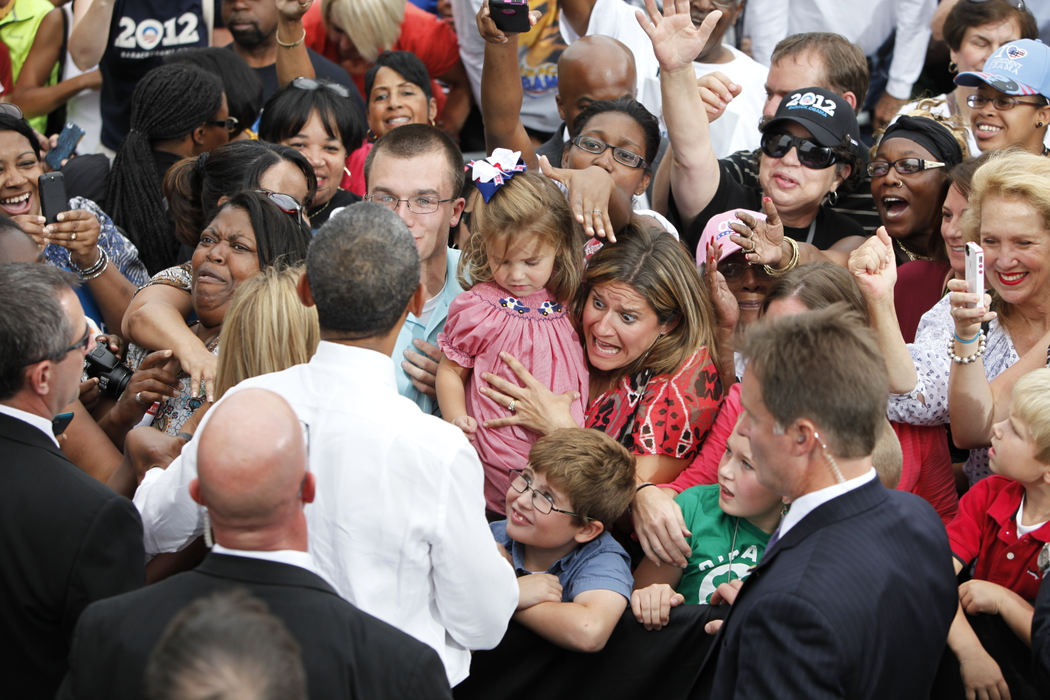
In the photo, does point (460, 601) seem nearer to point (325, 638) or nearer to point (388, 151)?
point (325, 638)

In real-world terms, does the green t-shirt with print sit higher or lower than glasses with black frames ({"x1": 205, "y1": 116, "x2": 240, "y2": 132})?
lower

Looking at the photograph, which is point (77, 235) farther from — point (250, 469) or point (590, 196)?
point (250, 469)

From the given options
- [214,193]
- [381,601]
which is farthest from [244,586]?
[214,193]

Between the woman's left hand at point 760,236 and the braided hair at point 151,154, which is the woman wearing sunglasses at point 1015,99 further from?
the braided hair at point 151,154

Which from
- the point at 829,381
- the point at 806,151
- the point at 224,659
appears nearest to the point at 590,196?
the point at 806,151

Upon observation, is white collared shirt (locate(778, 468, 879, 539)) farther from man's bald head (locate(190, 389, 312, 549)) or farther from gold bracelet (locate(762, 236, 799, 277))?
Result: gold bracelet (locate(762, 236, 799, 277))

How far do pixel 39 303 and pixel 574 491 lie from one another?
1.60 metres

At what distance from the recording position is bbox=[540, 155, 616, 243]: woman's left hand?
3.84 m

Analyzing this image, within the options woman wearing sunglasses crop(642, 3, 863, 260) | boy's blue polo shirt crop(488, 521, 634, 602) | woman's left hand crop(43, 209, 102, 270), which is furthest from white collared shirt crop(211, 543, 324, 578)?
woman wearing sunglasses crop(642, 3, 863, 260)

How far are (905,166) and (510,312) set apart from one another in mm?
1948

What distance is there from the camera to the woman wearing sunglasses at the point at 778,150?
438cm

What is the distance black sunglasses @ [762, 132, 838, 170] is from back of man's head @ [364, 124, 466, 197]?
1.33 m

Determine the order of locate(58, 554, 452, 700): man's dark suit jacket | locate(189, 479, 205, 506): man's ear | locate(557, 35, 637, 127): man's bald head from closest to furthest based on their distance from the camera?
1. locate(58, 554, 452, 700): man's dark suit jacket
2. locate(189, 479, 205, 506): man's ear
3. locate(557, 35, 637, 127): man's bald head

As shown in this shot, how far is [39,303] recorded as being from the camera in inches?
107
